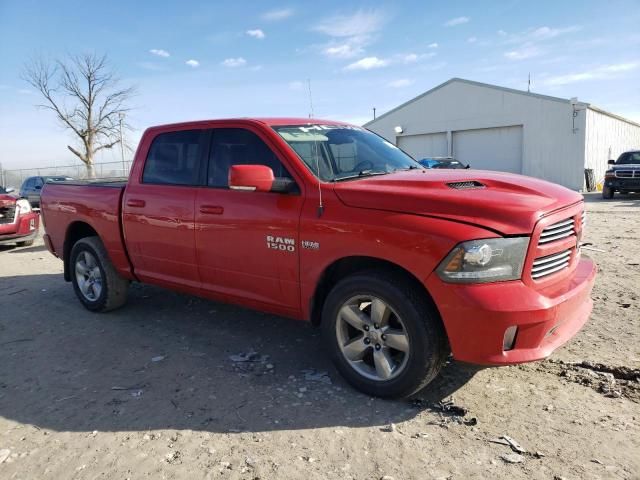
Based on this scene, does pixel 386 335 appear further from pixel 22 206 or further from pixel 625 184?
pixel 625 184

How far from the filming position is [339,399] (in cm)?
342

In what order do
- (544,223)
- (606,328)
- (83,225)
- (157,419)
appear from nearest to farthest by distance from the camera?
(544,223) → (157,419) → (606,328) → (83,225)

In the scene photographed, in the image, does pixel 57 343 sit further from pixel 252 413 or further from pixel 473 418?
pixel 473 418

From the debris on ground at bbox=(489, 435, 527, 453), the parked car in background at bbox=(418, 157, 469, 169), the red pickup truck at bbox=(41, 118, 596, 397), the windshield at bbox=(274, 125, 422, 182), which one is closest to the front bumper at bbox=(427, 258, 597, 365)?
the red pickup truck at bbox=(41, 118, 596, 397)

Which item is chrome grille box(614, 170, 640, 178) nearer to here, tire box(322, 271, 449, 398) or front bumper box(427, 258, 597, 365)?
front bumper box(427, 258, 597, 365)

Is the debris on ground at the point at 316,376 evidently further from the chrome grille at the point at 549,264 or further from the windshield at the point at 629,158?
the windshield at the point at 629,158

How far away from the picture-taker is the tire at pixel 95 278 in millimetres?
5359

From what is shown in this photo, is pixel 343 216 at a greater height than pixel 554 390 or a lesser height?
greater

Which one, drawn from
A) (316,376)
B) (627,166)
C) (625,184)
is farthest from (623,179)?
(316,376)

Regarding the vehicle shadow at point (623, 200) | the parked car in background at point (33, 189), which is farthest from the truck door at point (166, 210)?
the parked car in background at point (33, 189)

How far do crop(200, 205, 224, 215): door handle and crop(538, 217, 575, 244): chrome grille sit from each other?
2.39 meters

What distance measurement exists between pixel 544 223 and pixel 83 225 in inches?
193

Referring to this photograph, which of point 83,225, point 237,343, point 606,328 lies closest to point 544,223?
point 606,328

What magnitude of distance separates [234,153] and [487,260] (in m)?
2.31
